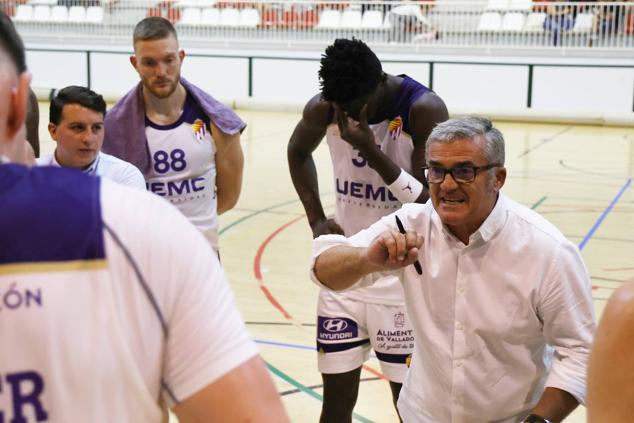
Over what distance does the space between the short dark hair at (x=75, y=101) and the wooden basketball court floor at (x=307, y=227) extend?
2039 mm

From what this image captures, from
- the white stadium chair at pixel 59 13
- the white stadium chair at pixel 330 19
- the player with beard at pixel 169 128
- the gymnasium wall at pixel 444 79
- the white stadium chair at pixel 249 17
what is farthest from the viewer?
the white stadium chair at pixel 59 13

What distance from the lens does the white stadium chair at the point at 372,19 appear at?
23094 mm

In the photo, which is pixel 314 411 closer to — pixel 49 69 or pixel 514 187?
pixel 514 187

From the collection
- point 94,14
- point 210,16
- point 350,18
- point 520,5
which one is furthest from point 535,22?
point 94,14

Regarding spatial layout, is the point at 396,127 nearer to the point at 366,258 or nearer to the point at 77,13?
the point at 366,258

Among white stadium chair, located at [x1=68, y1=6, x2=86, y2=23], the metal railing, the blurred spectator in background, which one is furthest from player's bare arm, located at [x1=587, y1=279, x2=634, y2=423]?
white stadium chair, located at [x1=68, y1=6, x2=86, y2=23]

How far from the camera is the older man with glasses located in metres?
3.31

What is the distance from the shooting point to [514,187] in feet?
41.5

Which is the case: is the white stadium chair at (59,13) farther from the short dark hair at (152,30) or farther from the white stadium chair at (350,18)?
the short dark hair at (152,30)

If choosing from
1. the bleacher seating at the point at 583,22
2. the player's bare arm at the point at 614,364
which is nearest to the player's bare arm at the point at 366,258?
the player's bare arm at the point at 614,364

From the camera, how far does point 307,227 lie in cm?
1065

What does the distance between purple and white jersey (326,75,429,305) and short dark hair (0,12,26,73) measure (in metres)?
3.34

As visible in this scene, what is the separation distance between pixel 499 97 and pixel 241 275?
13299mm

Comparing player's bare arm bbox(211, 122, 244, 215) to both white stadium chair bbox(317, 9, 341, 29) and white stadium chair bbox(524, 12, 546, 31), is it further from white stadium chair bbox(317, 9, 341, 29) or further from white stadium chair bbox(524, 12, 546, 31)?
white stadium chair bbox(317, 9, 341, 29)
